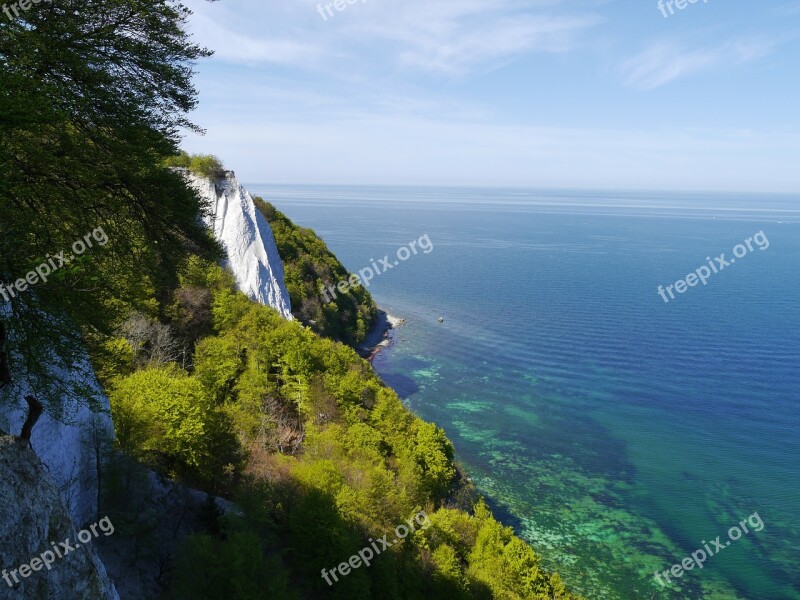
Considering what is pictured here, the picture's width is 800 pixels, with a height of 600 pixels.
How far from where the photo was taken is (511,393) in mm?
55781

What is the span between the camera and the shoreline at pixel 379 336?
2613 inches

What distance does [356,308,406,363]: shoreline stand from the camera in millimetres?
66375

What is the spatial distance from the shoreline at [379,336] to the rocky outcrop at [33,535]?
53920 millimetres
